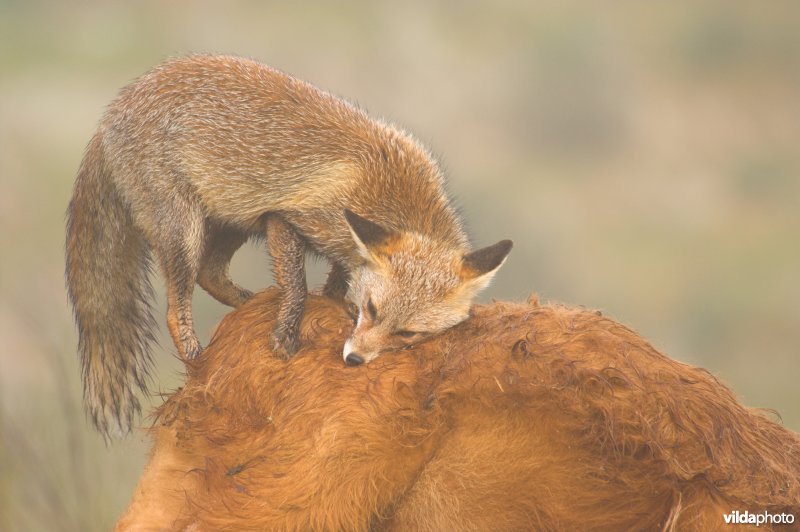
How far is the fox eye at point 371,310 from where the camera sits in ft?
18.0

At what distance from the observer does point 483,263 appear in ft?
19.1

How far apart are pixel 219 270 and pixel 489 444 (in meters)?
2.65

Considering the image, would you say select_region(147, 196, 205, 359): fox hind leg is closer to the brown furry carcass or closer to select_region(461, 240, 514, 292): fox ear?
the brown furry carcass

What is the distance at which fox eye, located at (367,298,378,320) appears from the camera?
548 cm

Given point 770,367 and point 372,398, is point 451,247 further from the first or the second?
point 770,367

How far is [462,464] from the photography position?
4.37 metres

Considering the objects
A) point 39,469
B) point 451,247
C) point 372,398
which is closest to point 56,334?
point 39,469

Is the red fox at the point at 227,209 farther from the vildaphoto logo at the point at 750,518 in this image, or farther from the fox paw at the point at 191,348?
the vildaphoto logo at the point at 750,518

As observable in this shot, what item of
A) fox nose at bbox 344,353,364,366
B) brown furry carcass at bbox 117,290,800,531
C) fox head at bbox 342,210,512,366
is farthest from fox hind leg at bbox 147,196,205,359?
fox nose at bbox 344,353,364,366

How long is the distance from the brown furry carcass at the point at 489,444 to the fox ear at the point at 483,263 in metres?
1.16

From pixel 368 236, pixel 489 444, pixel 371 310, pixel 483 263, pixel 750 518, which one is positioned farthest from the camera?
pixel 483 263

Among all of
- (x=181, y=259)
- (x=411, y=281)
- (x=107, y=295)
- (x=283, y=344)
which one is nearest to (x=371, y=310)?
(x=411, y=281)

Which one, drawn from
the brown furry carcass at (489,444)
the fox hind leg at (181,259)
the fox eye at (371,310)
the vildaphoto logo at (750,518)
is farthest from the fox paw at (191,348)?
the vildaphoto logo at (750,518)

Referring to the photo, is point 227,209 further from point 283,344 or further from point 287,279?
point 283,344
